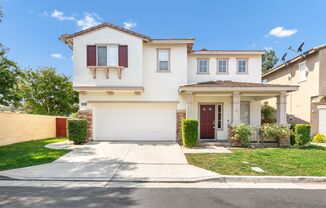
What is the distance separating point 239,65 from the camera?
14.9 metres

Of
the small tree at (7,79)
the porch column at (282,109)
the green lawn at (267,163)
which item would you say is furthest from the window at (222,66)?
the small tree at (7,79)

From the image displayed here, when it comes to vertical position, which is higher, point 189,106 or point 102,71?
point 102,71

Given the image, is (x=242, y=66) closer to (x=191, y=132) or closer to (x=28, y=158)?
(x=191, y=132)

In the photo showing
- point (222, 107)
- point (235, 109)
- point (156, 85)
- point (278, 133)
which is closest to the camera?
point (278, 133)

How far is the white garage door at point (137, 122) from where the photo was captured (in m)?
13.8

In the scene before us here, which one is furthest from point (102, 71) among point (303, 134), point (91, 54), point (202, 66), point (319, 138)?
point (319, 138)

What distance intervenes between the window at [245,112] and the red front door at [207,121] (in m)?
2.02

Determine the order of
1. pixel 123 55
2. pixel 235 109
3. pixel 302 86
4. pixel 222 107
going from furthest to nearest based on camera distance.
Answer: pixel 302 86, pixel 222 107, pixel 123 55, pixel 235 109

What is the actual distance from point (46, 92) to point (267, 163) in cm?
2288

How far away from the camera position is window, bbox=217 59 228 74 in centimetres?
1488

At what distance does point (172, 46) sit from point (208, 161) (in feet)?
26.4

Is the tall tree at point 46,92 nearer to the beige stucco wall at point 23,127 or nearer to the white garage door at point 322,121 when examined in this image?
the beige stucco wall at point 23,127

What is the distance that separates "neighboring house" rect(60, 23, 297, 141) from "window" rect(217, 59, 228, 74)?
0.07 metres

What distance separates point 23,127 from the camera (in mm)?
14414
